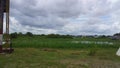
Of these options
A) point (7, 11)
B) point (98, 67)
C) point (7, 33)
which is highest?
point (7, 11)

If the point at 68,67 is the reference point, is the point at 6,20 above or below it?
above

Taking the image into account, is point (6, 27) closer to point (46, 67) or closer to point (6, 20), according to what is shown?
point (6, 20)

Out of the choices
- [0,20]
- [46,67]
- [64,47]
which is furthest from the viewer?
[64,47]

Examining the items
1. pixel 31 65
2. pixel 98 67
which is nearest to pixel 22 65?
pixel 31 65

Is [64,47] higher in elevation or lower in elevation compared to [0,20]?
Answer: lower

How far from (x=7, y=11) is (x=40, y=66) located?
22.4 feet

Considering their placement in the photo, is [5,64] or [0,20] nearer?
[5,64]

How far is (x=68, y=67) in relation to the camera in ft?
40.8

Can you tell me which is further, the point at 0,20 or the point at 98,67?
the point at 0,20

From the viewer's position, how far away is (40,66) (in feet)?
41.0

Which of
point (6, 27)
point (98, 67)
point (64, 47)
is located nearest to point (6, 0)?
point (6, 27)

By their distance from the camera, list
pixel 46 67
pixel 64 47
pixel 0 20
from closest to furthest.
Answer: pixel 46 67 → pixel 0 20 → pixel 64 47

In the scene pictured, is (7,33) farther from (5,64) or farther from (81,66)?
(81,66)

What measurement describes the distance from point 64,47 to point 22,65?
1413 cm
